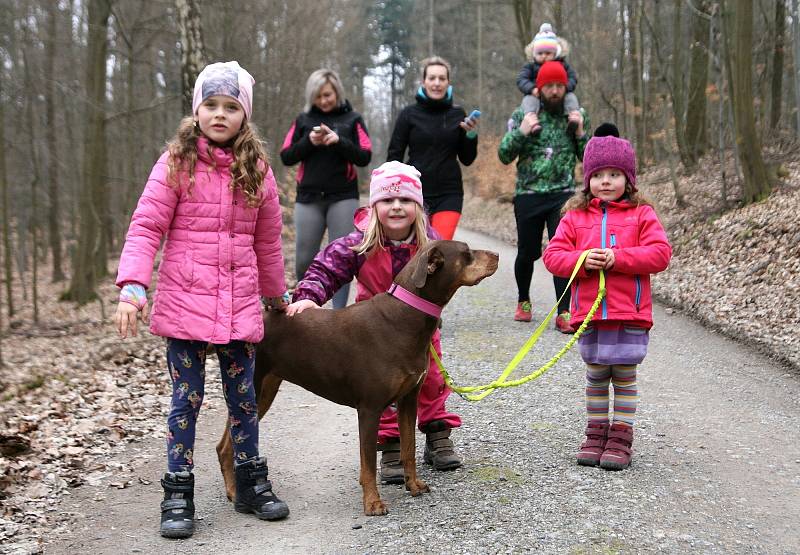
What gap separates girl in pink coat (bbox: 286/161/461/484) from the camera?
4.40 metres

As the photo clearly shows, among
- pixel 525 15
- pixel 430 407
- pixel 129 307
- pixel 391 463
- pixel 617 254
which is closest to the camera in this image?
pixel 129 307

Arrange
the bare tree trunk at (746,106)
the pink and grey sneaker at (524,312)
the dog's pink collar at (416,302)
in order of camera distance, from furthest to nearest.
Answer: the bare tree trunk at (746,106)
the pink and grey sneaker at (524,312)
the dog's pink collar at (416,302)

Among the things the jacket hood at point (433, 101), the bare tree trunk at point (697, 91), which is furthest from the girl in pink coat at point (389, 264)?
the bare tree trunk at point (697, 91)

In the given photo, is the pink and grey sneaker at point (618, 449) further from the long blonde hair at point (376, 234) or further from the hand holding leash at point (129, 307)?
the hand holding leash at point (129, 307)

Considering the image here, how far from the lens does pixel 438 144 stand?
301 inches

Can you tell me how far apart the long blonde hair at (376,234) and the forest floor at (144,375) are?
55.4 inches

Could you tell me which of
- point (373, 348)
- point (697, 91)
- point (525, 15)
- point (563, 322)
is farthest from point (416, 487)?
point (525, 15)

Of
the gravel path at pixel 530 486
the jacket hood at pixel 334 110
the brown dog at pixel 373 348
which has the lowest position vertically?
the gravel path at pixel 530 486

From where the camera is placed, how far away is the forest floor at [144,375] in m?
4.25

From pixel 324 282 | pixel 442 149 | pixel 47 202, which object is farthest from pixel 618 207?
pixel 47 202

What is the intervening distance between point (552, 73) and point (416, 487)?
4.92m

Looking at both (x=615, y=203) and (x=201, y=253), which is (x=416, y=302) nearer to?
(x=201, y=253)

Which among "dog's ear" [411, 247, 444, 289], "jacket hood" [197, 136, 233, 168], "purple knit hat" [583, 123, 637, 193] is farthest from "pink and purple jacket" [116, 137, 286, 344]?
"purple knit hat" [583, 123, 637, 193]

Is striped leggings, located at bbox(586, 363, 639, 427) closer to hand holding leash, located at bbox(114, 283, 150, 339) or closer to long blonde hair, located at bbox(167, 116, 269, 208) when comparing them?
long blonde hair, located at bbox(167, 116, 269, 208)
